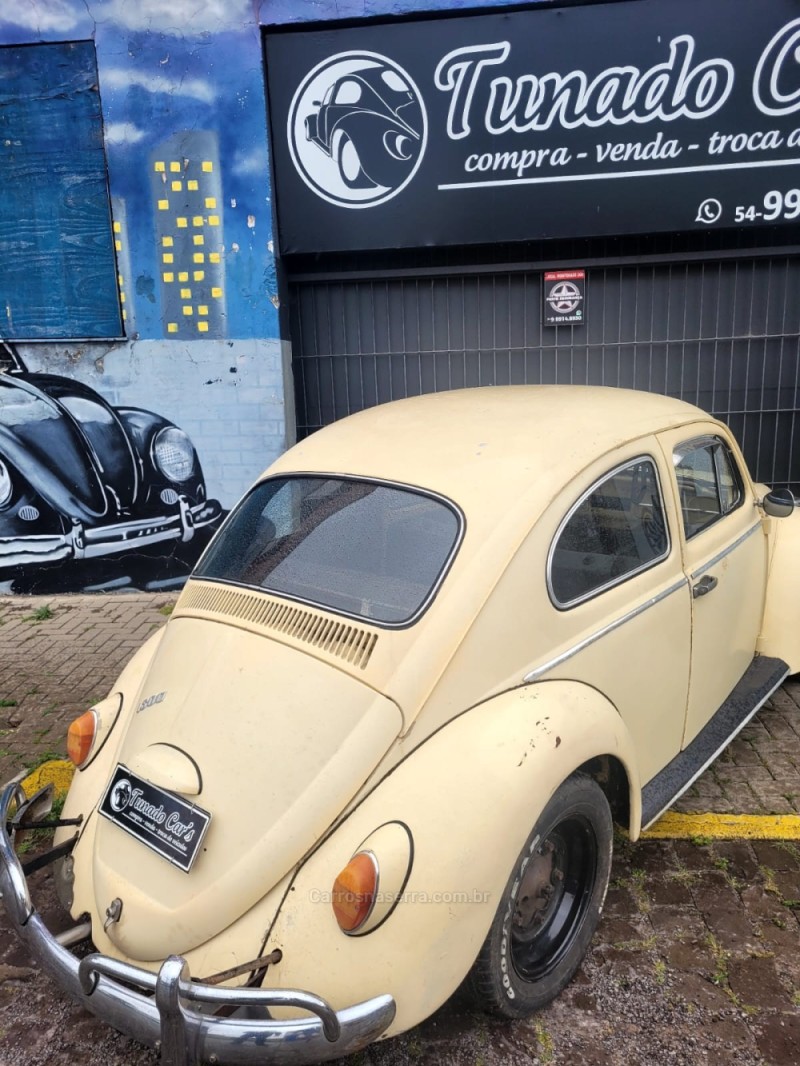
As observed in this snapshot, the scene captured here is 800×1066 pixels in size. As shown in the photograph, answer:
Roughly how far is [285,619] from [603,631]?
1.11 m

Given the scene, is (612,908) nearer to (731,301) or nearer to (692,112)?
(731,301)

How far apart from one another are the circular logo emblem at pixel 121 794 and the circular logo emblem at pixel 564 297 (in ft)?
18.9

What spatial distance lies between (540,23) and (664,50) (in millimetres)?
1025

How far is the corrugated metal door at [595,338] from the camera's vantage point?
6770mm

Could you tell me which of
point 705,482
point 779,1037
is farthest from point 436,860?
point 705,482

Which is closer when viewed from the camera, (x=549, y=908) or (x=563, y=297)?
(x=549, y=908)

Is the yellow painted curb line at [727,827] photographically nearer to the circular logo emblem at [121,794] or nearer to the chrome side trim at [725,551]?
the chrome side trim at [725,551]

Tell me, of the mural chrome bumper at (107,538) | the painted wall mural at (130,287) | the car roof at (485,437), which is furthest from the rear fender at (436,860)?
the mural chrome bumper at (107,538)

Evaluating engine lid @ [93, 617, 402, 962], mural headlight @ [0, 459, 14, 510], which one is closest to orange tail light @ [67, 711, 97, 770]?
engine lid @ [93, 617, 402, 962]

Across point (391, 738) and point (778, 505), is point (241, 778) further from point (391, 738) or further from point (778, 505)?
point (778, 505)

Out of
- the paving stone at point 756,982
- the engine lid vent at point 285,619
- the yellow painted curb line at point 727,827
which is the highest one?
the engine lid vent at point 285,619

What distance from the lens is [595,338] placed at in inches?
272

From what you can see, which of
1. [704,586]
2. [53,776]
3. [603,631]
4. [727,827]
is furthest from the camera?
[53,776]

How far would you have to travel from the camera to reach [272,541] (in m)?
2.91
